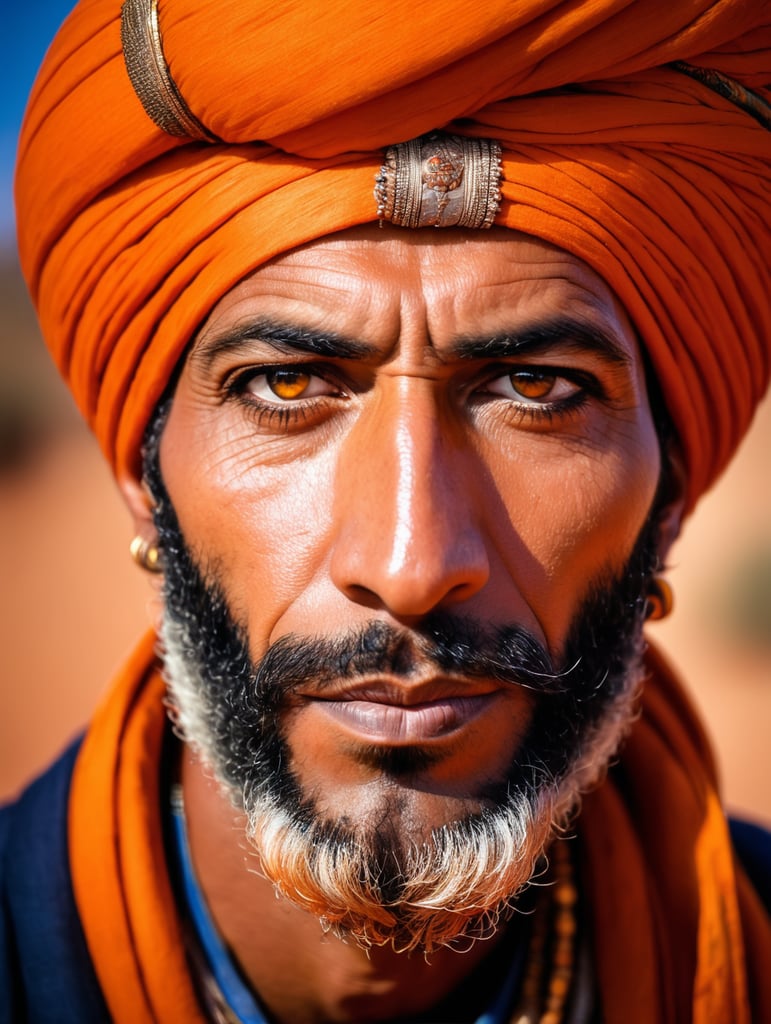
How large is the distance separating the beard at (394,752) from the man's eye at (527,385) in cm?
43

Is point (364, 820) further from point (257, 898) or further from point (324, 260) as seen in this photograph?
point (324, 260)

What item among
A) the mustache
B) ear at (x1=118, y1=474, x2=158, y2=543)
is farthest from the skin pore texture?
ear at (x1=118, y1=474, x2=158, y2=543)

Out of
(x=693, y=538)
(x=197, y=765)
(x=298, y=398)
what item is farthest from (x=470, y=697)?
(x=693, y=538)

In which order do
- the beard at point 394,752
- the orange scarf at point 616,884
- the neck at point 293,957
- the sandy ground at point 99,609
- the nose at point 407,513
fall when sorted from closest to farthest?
the nose at point 407,513
the beard at point 394,752
the orange scarf at point 616,884
the neck at point 293,957
the sandy ground at point 99,609

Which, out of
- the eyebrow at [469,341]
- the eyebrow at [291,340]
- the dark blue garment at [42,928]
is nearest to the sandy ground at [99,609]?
the dark blue garment at [42,928]

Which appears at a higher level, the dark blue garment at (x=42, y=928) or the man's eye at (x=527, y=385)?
the man's eye at (x=527, y=385)

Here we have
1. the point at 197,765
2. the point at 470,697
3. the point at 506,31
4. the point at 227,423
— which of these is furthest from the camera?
the point at 197,765

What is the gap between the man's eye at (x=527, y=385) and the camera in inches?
73.1

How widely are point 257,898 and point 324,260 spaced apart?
137 cm

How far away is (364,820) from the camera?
1.73 m

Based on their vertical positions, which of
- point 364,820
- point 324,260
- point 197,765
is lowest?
point 364,820

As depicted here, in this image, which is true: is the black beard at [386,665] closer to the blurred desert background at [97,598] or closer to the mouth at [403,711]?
the mouth at [403,711]

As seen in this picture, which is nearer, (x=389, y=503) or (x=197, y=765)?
(x=389, y=503)

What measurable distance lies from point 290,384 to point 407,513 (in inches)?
15.9
